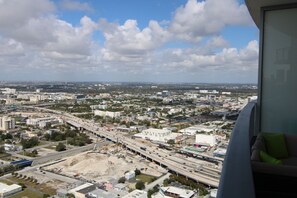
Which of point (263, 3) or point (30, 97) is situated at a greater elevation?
point (263, 3)

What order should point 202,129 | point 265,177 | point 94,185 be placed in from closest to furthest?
point 265,177 → point 94,185 → point 202,129

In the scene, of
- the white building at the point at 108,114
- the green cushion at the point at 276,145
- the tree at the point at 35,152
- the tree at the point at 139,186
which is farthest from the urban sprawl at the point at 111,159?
the white building at the point at 108,114

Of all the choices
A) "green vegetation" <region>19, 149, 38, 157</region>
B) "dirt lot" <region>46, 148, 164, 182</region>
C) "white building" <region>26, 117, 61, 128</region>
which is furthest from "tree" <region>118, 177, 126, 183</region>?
"white building" <region>26, 117, 61, 128</region>

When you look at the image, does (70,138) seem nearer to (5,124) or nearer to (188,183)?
(5,124)

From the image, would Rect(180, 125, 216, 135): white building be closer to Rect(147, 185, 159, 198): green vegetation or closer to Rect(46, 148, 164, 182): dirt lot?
Rect(46, 148, 164, 182): dirt lot

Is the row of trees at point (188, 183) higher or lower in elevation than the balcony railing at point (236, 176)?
lower

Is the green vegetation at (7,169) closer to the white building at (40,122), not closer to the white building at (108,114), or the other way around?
the white building at (40,122)

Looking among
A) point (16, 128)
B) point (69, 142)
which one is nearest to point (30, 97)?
point (16, 128)

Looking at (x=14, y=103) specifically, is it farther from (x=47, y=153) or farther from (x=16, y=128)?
(x=47, y=153)
